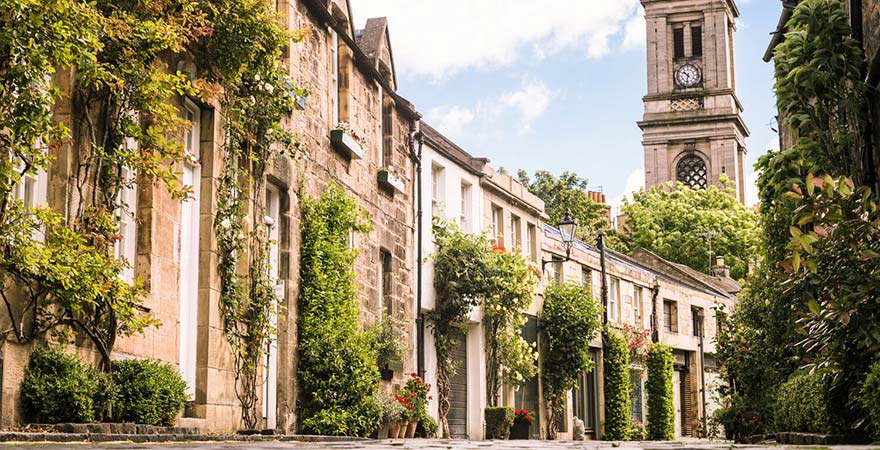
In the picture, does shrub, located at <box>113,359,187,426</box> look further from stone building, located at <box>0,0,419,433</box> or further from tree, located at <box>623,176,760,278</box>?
tree, located at <box>623,176,760,278</box>

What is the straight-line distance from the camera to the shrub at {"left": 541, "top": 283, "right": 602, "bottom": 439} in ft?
97.6

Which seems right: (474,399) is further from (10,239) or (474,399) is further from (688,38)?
(688,38)

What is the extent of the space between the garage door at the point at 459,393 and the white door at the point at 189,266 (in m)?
11.4

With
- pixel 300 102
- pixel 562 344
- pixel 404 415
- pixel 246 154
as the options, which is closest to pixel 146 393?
pixel 246 154

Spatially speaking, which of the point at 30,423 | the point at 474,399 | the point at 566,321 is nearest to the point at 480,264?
the point at 474,399

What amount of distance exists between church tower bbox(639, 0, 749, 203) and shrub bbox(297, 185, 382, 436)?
63980 mm

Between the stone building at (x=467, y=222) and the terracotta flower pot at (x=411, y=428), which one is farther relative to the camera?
the stone building at (x=467, y=222)

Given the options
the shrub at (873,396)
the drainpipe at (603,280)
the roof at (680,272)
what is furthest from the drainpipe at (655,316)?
the shrub at (873,396)

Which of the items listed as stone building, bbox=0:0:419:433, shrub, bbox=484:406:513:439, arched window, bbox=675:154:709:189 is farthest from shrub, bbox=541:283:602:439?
arched window, bbox=675:154:709:189

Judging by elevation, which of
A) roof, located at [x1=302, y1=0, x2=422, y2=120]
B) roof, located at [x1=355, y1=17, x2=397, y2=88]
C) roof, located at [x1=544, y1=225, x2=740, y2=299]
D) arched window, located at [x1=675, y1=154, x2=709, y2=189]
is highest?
arched window, located at [x1=675, y1=154, x2=709, y2=189]

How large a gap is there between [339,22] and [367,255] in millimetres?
3597

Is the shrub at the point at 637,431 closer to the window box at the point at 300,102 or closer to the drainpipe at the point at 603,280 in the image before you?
the drainpipe at the point at 603,280

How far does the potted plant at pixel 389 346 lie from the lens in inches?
791

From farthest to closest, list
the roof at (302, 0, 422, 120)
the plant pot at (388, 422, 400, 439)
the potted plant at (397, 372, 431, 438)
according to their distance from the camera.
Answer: the potted plant at (397, 372, 431, 438) < the plant pot at (388, 422, 400, 439) < the roof at (302, 0, 422, 120)
